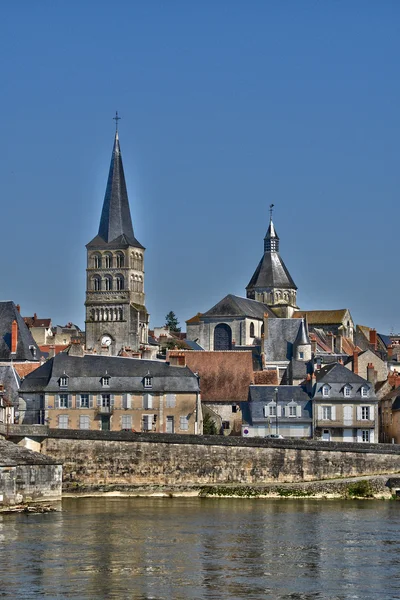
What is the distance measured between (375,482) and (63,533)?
1887cm

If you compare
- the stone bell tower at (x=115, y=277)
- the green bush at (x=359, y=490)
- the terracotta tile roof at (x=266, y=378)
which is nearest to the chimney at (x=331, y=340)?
the stone bell tower at (x=115, y=277)

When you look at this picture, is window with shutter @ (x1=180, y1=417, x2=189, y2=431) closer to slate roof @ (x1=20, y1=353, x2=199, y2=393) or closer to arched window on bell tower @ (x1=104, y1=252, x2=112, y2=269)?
slate roof @ (x1=20, y1=353, x2=199, y2=393)

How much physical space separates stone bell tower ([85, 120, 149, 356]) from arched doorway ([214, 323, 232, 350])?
236 inches

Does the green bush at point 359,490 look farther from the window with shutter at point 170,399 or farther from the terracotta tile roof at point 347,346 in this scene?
the terracotta tile roof at point 347,346

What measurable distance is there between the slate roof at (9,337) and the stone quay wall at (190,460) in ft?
58.9

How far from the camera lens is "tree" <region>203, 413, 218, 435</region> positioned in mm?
70562

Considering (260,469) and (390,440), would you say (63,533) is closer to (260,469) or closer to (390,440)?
(260,469)

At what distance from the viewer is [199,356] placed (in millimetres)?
76375

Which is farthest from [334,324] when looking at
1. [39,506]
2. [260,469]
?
[39,506]

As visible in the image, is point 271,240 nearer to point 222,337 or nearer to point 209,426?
point 222,337

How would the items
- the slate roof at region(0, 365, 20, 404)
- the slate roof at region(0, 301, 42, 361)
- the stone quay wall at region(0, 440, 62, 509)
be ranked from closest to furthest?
the stone quay wall at region(0, 440, 62, 509)
the slate roof at region(0, 365, 20, 404)
the slate roof at region(0, 301, 42, 361)

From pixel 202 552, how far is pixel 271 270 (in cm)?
9641

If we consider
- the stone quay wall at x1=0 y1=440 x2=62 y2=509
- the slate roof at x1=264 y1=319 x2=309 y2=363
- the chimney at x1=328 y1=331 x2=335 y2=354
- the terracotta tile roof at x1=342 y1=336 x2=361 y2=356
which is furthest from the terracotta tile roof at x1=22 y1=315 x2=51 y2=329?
the stone quay wall at x1=0 y1=440 x2=62 y2=509

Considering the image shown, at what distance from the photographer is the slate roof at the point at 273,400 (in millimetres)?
68812
